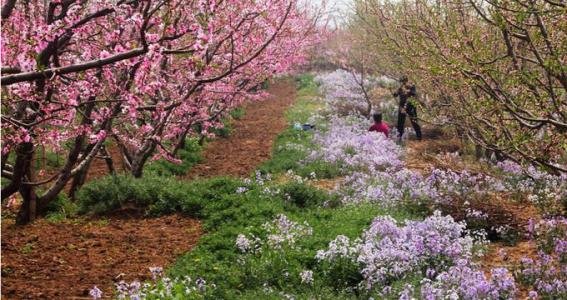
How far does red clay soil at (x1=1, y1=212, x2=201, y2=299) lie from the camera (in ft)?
20.1

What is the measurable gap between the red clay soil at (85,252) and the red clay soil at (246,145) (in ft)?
15.5

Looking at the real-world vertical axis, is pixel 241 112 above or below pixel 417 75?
below

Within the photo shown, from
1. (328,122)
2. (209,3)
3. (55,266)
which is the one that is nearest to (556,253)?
(209,3)

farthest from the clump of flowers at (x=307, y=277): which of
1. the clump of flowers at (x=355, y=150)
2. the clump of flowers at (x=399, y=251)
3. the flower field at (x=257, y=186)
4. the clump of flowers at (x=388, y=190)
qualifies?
the clump of flowers at (x=355, y=150)

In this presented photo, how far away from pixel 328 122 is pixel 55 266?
13.8 metres

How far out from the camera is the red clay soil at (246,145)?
1412cm

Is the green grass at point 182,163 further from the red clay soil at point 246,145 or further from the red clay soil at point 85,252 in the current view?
the red clay soil at point 85,252

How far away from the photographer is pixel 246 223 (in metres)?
8.05

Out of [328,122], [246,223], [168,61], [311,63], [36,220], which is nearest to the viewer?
[246,223]

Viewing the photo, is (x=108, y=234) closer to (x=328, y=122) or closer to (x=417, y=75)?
(x=417, y=75)

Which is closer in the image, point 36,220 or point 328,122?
point 36,220

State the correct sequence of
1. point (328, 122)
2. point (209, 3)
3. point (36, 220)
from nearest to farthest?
A: 1. point (209, 3)
2. point (36, 220)
3. point (328, 122)

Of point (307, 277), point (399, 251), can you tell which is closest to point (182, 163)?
point (307, 277)

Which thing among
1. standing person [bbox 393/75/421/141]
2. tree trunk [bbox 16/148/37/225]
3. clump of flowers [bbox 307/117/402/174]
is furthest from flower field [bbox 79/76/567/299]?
standing person [bbox 393/75/421/141]
